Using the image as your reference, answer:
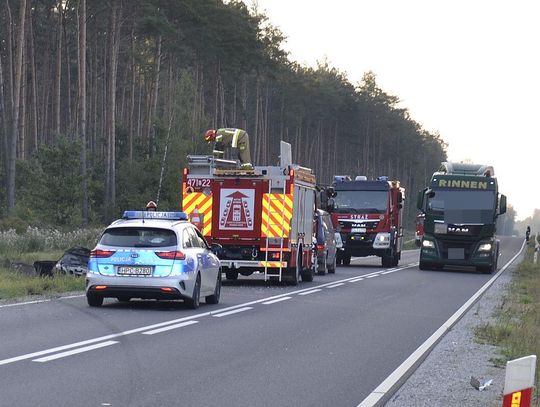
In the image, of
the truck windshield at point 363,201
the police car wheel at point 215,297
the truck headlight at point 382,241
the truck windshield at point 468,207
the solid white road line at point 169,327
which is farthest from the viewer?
the truck headlight at point 382,241

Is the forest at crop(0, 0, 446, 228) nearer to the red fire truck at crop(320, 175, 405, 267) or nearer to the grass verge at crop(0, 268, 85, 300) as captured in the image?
the red fire truck at crop(320, 175, 405, 267)

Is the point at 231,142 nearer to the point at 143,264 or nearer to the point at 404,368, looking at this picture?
the point at 143,264

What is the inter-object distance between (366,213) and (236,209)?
14.7 m

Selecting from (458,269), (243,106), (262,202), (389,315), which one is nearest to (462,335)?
(389,315)

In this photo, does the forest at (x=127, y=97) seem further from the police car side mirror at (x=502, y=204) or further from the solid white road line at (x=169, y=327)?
the solid white road line at (x=169, y=327)

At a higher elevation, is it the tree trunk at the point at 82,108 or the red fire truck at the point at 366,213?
the tree trunk at the point at 82,108

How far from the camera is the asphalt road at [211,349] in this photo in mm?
9852

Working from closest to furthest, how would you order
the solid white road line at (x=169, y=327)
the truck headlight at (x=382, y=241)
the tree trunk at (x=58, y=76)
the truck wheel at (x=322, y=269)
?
the solid white road line at (x=169, y=327), the truck wheel at (x=322, y=269), the truck headlight at (x=382, y=241), the tree trunk at (x=58, y=76)

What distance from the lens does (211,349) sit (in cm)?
1341

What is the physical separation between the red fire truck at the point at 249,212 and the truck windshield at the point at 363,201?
13.4 m

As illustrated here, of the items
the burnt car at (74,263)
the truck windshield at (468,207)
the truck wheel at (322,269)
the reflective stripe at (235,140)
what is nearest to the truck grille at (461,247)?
the truck windshield at (468,207)

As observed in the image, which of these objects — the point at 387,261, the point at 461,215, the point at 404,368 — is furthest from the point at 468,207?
the point at 404,368

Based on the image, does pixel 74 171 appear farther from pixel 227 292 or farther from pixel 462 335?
pixel 462 335

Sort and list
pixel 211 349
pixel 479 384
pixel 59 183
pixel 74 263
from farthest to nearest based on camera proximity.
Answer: pixel 59 183, pixel 74 263, pixel 211 349, pixel 479 384
